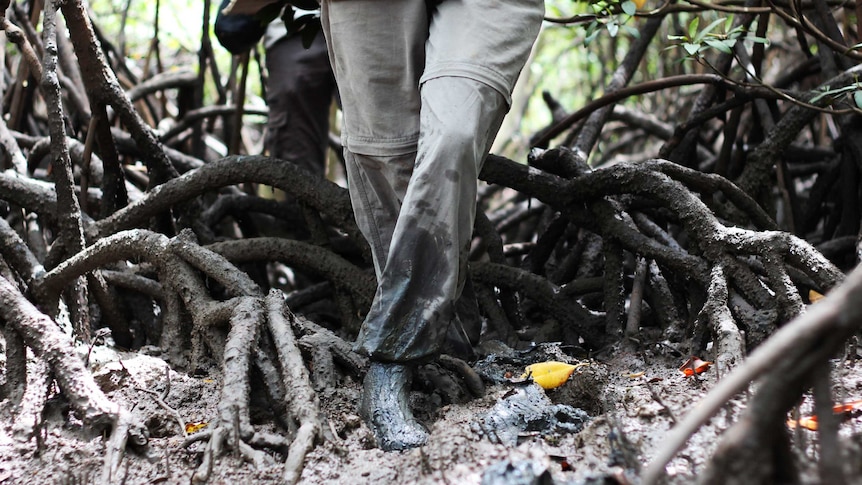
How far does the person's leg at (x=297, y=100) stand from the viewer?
3.84m

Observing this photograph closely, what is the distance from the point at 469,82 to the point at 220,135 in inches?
178

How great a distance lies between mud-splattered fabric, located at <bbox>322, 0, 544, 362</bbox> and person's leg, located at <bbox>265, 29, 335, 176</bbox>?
5.67 feet

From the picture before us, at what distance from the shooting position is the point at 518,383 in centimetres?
207

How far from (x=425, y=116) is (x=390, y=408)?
68 centimetres

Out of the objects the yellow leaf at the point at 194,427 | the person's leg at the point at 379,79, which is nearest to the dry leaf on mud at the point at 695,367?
the person's leg at the point at 379,79

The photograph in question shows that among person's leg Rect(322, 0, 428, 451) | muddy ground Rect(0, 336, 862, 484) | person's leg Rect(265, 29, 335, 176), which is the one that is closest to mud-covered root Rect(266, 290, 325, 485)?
muddy ground Rect(0, 336, 862, 484)

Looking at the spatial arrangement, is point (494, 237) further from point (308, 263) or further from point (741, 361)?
point (741, 361)

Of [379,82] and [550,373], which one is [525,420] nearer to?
[550,373]

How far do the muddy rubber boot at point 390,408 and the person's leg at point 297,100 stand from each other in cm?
206

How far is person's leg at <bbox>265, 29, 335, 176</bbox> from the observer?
3.84 m

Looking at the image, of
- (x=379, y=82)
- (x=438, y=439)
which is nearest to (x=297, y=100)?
(x=379, y=82)

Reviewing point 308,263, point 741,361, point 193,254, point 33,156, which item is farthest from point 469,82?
point 33,156

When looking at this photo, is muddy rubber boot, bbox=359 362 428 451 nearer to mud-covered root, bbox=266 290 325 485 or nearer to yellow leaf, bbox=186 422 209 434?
mud-covered root, bbox=266 290 325 485

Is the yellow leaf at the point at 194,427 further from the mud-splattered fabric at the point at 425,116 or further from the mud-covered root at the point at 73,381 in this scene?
the mud-splattered fabric at the point at 425,116
